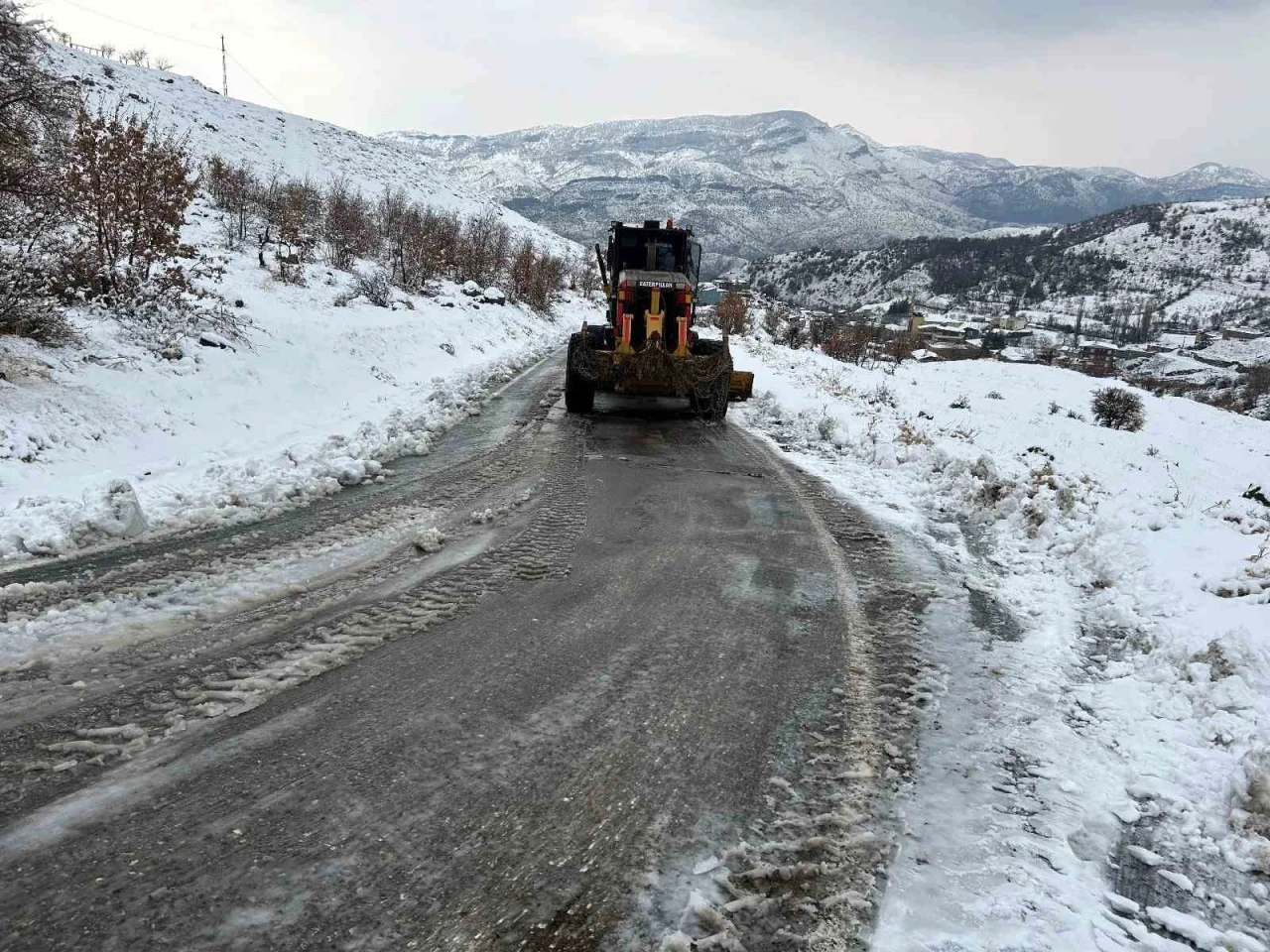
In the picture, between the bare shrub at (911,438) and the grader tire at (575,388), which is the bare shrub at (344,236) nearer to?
the grader tire at (575,388)

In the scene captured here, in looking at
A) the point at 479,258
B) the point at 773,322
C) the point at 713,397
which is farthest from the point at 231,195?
the point at 773,322

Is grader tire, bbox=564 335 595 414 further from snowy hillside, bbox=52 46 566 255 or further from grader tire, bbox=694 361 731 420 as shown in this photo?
snowy hillside, bbox=52 46 566 255

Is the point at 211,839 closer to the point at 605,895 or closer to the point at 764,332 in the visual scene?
the point at 605,895

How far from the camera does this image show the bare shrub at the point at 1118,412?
85.1 feet

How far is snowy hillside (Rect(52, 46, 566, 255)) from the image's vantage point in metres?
60.5

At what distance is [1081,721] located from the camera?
11.9ft

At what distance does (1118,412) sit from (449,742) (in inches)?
1186

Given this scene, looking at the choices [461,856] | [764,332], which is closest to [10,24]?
[461,856]

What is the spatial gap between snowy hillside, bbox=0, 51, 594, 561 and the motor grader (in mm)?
2256

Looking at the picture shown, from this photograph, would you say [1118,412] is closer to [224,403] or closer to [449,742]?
[224,403]

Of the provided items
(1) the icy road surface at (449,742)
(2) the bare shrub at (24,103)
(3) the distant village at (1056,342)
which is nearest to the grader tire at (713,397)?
(1) the icy road surface at (449,742)

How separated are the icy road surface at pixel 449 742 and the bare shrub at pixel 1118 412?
84.6 ft

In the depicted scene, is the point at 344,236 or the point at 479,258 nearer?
the point at 344,236

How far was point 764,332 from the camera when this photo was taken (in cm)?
5584
